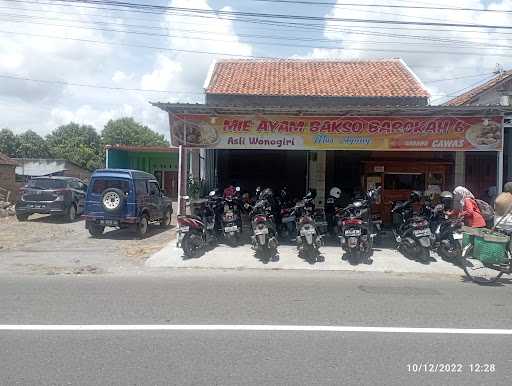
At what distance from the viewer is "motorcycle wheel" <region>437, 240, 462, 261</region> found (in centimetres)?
989

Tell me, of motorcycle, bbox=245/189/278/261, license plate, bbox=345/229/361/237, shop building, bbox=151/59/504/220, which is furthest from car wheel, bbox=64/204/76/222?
license plate, bbox=345/229/361/237

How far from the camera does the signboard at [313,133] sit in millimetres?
11828

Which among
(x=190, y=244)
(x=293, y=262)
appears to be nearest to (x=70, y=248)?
(x=190, y=244)

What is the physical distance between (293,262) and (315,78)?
13.3 meters

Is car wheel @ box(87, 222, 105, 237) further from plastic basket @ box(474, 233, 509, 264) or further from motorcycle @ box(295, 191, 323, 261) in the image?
plastic basket @ box(474, 233, 509, 264)

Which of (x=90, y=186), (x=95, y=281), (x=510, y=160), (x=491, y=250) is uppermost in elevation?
(x=510, y=160)

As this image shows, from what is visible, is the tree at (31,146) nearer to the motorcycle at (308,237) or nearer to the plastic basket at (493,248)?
the motorcycle at (308,237)

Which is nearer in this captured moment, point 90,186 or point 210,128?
point 210,128

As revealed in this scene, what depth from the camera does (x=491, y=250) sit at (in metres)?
7.98

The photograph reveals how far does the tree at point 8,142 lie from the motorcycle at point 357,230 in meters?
59.6

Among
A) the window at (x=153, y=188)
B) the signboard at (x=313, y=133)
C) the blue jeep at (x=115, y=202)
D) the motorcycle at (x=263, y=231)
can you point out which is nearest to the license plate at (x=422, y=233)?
the signboard at (x=313, y=133)

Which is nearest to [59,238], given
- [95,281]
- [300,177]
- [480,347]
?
[95,281]

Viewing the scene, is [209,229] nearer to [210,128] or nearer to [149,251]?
[149,251]

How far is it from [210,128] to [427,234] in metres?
5.62
